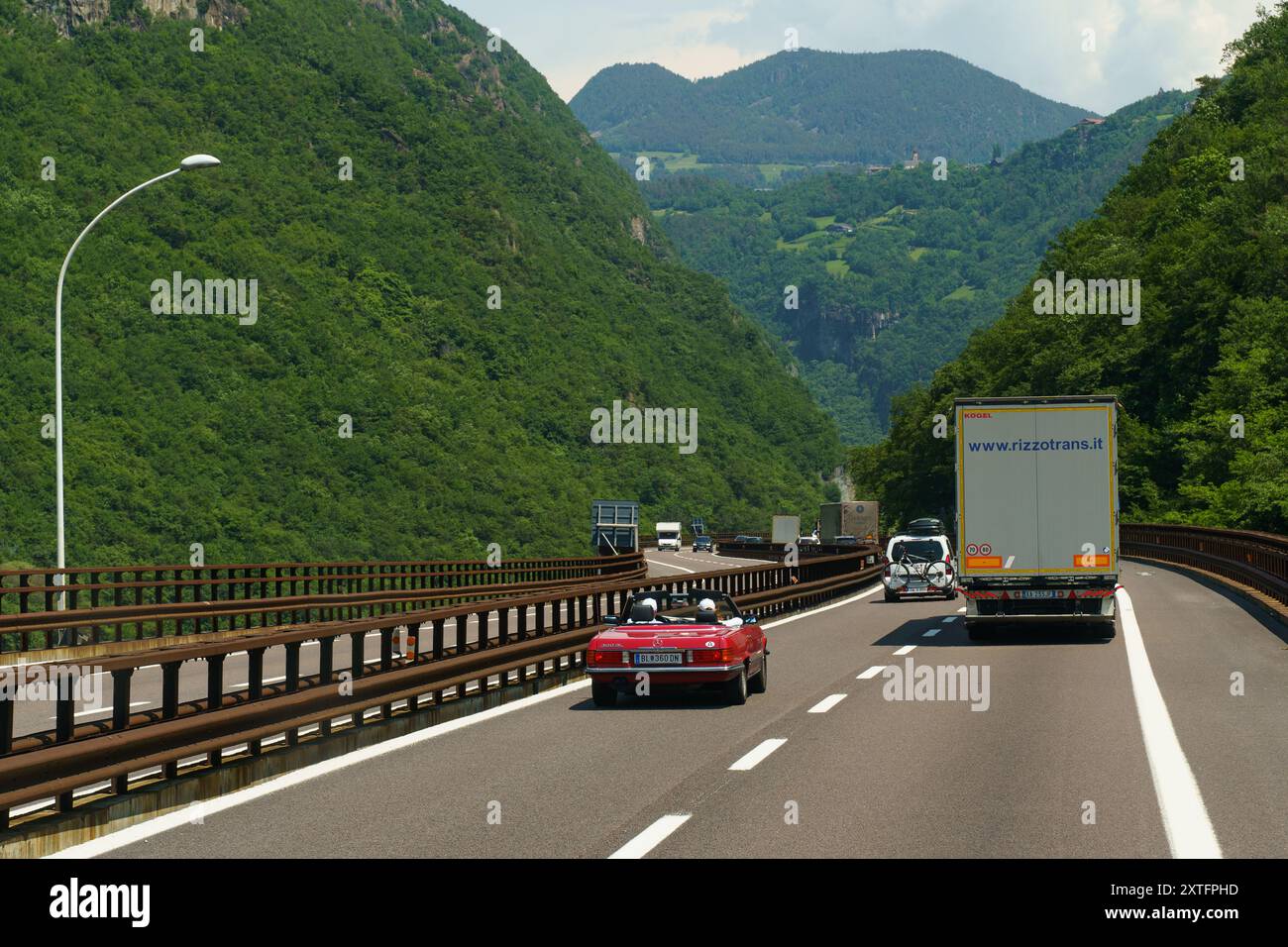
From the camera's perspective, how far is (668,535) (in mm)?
123125

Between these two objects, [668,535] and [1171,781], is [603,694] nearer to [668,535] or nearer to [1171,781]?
[1171,781]

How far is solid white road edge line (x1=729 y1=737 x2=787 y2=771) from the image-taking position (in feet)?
40.1

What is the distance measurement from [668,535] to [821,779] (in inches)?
4395

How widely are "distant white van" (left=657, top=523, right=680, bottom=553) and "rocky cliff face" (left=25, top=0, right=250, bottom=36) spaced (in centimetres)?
8092

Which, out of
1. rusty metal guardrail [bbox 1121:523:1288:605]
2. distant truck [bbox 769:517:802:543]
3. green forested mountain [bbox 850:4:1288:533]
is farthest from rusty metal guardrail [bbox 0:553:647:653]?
distant truck [bbox 769:517:802:543]

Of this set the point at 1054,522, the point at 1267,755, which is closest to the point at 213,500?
the point at 1054,522

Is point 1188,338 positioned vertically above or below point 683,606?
above

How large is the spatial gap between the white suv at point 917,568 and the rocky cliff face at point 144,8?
143 meters

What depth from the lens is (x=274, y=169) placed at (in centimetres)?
16900

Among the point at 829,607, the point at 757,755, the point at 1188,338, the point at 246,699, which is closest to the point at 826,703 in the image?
the point at 757,755

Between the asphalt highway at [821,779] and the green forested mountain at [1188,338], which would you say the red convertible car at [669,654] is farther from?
the green forested mountain at [1188,338]

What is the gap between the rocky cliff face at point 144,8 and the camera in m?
159
